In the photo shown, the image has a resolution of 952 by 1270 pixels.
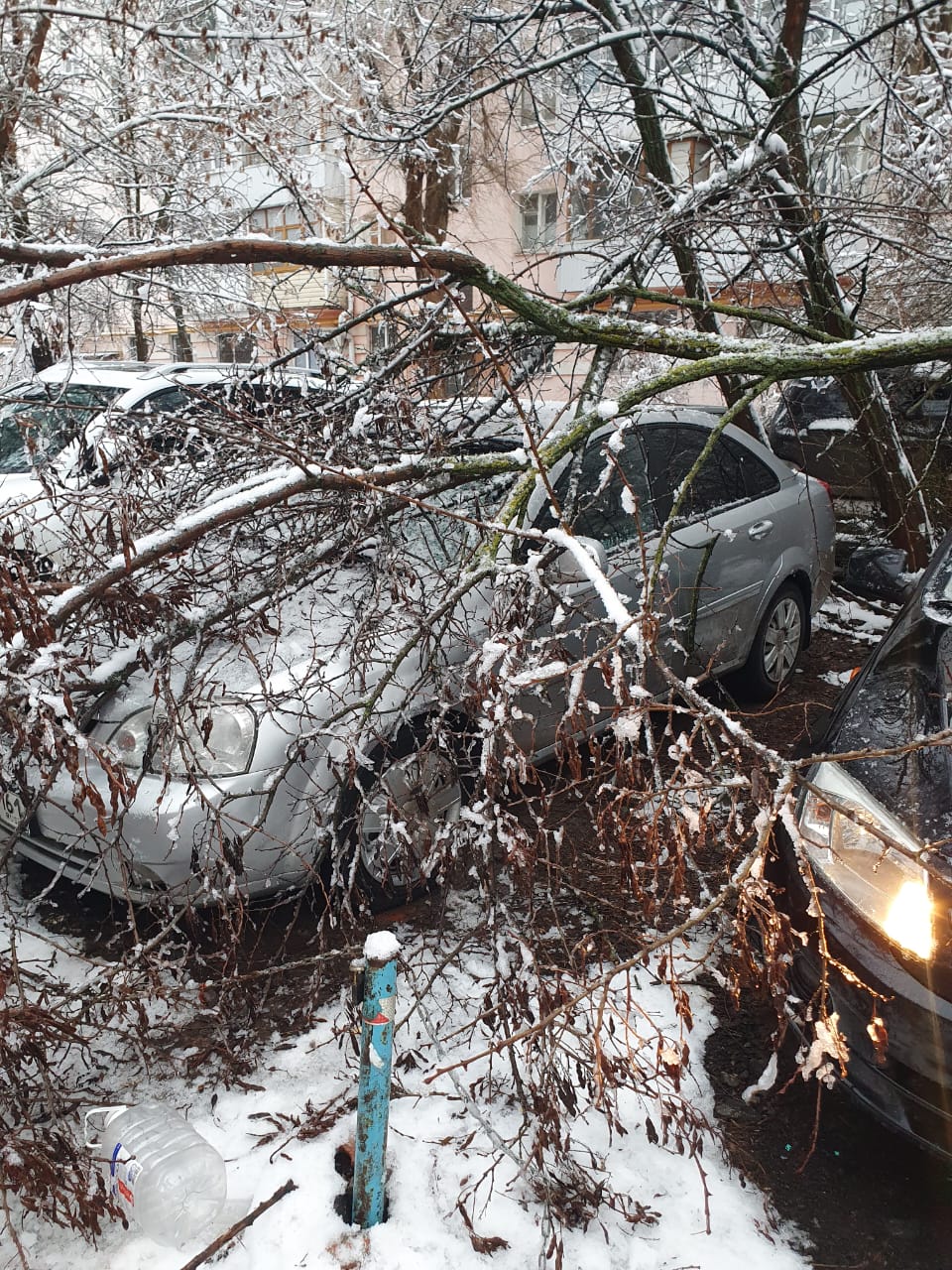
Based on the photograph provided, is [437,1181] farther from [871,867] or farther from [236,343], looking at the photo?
[236,343]

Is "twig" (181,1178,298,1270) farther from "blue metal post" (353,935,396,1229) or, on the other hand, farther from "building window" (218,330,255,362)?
"building window" (218,330,255,362)

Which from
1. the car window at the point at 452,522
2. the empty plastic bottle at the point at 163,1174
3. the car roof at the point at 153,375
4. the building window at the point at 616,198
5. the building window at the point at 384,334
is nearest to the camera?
the empty plastic bottle at the point at 163,1174

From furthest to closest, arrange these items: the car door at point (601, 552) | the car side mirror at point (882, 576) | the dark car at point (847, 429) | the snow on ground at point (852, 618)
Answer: the dark car at point (847, 429) → the snow on ground at point (852, 618) → the car side mirror at point (882, 576) → the car door at point (601, 552)

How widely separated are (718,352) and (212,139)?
779 centimetres

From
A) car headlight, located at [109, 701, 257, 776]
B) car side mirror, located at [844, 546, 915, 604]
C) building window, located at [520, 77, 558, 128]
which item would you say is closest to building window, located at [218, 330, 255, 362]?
car headlight, located at [109, 701, 257, 776]

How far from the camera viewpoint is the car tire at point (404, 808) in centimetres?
256

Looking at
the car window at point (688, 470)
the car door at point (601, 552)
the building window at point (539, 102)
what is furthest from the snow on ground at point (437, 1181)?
the building window at point (539, 102)

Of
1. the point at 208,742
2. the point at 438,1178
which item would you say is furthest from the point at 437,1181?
the point at 208,742

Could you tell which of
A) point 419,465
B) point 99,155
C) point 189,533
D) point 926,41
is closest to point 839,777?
point 419,465

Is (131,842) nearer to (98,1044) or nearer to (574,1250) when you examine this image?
(98,1044)

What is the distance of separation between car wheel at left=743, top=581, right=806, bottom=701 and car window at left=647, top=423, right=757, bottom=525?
0.74m

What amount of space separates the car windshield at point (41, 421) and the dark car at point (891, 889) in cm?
238

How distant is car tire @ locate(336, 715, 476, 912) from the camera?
8.40 ft

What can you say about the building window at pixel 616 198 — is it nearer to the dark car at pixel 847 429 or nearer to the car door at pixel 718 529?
the car door at pixel 718 529
